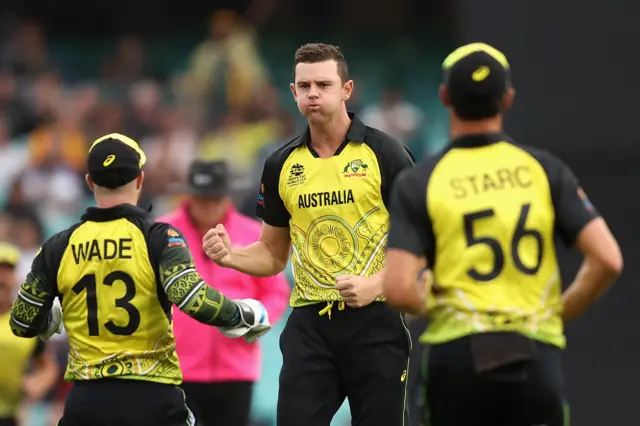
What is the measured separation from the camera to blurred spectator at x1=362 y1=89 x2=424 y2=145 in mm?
17328


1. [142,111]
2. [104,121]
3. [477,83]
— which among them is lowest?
[477,83]

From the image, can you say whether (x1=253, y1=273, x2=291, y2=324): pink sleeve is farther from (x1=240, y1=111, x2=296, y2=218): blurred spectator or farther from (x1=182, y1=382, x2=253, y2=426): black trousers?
(x1=240, y1=111, x2=296, y2=218): blurred spectator

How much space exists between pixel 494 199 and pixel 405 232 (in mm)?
375

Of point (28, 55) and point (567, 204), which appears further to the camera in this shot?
point (28, 55)

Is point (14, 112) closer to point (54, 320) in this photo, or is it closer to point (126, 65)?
point (126, 65)

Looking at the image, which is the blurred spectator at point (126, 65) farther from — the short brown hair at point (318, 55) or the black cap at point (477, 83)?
the black cap at point (477, 83)

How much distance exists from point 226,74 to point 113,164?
11.8 metres

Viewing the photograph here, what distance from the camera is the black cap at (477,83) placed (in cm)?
505

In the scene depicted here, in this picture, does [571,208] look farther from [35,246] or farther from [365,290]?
[35,246]

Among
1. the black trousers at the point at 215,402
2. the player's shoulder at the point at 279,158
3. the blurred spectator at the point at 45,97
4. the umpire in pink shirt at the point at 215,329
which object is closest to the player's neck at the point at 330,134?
the player's shoulder at the point at 279,158

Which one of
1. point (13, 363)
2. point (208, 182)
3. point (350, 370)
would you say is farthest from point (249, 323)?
point (13, 363)

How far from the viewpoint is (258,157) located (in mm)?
16406

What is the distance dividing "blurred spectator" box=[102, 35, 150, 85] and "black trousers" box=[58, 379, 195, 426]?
42.8 feet

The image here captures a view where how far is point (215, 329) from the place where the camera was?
9.03m
